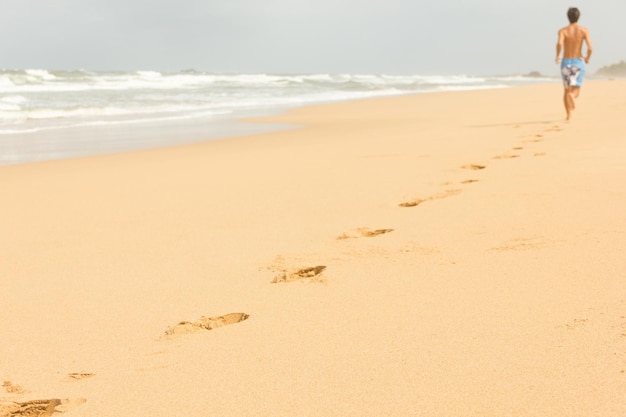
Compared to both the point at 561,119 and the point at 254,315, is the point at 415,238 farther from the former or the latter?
the point at 561,119

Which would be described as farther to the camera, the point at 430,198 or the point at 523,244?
the point at 430,198

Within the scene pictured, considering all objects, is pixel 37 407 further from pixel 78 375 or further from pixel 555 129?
pixel 555 129

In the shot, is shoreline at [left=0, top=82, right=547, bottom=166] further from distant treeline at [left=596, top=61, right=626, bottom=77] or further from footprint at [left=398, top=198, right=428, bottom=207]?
distant treeline at [left=596, top=61, right=626, bottom=77]

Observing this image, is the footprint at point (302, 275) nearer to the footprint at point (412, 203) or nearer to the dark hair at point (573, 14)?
the footprint at point (412, 203)

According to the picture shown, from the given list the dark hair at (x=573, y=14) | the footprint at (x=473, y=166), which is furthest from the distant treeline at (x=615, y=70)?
the footprint at (x=473, y=166)

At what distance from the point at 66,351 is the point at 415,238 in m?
1.43

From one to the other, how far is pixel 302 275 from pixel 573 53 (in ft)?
23.2

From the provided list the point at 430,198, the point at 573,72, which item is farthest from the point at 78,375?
the point at 573,72

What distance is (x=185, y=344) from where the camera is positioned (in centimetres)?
187

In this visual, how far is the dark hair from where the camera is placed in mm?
8414

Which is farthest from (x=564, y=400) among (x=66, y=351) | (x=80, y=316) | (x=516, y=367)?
(x=80, y=316)

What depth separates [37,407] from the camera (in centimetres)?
156

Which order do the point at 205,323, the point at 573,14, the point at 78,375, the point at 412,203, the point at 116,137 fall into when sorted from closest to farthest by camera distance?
1. the point at 78,375
2. the point at 205,323
3. the point at 412,203
4. the point at 573,14
5. the point at 116,137

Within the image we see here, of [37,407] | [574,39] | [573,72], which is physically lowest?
[37,407]
